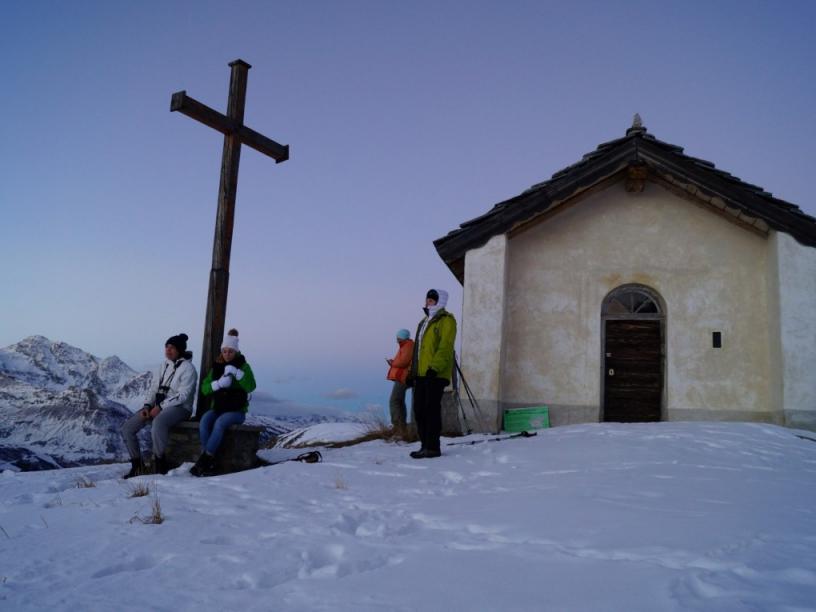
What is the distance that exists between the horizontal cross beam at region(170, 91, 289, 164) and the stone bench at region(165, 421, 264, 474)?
12.8 ft

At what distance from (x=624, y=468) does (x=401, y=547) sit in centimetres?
297

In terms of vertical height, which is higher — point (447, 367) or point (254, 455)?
point (447, 367)

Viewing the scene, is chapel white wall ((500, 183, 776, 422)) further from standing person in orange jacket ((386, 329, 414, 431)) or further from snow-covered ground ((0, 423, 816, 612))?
snow-covered ground ((0, 423, 816, 612))

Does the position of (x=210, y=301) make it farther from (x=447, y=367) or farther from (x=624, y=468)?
(x=624, y=468)

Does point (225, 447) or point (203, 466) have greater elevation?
point (225, 447)

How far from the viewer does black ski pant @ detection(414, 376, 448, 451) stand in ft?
24.2

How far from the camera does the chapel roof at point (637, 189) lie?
10.1 meters

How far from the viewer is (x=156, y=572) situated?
3068 mm

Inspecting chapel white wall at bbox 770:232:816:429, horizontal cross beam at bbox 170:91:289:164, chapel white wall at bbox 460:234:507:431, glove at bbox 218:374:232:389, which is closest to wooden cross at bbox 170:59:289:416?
horizontal cross beam at bbox 170:91:289:164

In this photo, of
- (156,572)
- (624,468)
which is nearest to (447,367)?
(624,468)

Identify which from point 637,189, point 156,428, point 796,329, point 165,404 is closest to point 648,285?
point 637,189

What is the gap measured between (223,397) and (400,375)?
2943mm

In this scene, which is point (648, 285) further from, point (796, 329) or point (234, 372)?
point (234, 372)

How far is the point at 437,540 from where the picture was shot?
354 cm
